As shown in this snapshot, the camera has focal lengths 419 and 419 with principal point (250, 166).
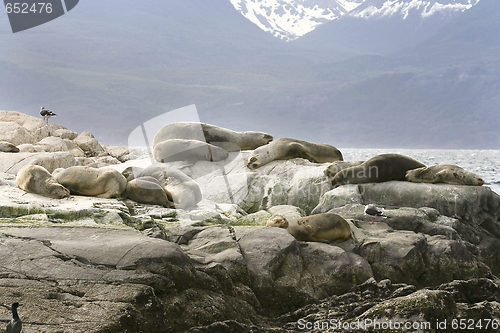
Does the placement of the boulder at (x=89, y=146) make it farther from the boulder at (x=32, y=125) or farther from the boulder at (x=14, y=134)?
the boulder at (x=14, y=134)

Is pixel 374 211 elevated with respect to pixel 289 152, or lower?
lower

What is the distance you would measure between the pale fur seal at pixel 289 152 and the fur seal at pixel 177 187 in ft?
6.94

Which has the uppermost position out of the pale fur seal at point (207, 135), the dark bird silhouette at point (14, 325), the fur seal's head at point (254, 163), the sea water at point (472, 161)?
the pale fur seal at point (207, 135)

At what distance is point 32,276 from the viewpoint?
3.68 m

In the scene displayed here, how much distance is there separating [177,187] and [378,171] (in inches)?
154

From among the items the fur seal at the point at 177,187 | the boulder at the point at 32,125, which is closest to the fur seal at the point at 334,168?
the fur seal at the point at 177,187

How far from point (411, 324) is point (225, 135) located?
806 centimetres

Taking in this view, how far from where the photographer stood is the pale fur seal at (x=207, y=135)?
10977 mm

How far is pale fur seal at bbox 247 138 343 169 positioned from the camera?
9898 millimetres

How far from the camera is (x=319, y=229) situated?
18.4 ft

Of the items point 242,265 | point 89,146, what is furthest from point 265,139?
point 89,146

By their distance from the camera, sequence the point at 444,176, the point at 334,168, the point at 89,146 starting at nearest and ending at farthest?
1. the point at 444,176
2. the point at 334,168
3. the point at 89,146

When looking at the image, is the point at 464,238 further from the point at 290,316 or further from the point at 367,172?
the point at 290,316
